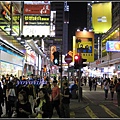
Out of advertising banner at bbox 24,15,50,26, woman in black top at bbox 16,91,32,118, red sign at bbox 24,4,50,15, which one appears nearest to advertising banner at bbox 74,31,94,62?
advertising banner at bbox 24,15,50,26

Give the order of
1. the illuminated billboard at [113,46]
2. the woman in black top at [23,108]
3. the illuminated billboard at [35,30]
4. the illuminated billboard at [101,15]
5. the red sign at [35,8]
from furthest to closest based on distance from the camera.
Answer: the illuminated billboard at [113,46] → the illuminated billboard at [101,15] → the illuminated billboard at [35,30] → the red sign at [35,8] → the woman in black top at [23,108]

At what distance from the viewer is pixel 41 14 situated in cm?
1603

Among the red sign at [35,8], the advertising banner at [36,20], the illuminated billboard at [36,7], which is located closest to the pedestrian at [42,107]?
the illuminated billboard at [36,7]

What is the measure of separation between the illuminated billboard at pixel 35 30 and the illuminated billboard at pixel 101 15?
215 inches

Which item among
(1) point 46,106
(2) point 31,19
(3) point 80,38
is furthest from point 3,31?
(1) point 46,106

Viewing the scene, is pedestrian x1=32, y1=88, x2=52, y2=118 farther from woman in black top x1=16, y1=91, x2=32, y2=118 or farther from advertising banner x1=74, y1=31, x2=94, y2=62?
advertising banner x1=74, y1=31, x2=94, y2=62

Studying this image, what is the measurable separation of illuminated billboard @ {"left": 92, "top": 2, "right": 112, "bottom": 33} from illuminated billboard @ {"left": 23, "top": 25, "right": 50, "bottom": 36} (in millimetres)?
5472

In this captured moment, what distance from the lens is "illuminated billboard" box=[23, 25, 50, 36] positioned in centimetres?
1659

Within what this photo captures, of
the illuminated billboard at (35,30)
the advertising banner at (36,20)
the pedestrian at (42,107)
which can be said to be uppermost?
the advertising banner at (36,20)

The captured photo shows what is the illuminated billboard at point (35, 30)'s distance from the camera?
16594 mm

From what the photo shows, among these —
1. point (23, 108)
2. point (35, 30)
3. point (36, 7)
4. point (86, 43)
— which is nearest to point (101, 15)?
point (86, 43)

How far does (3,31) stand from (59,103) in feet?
41.9

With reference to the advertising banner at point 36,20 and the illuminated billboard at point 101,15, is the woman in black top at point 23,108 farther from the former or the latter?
the illuminated billboard at point 101,15

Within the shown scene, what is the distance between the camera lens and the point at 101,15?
2119cm
